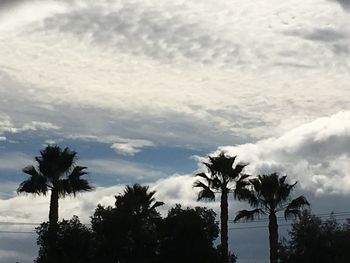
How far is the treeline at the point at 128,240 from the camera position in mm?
58125

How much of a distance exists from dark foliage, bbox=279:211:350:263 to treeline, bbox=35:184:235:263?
7.19 meters

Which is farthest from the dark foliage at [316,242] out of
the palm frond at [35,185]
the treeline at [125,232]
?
the palm frond at [35,185]

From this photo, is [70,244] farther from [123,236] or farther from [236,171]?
[236,171]

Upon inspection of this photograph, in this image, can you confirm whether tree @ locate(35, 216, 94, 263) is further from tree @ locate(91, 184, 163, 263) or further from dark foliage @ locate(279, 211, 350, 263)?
dark foliage @ locate(279, 211, 350, 263)

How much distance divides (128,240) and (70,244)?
4.04 m

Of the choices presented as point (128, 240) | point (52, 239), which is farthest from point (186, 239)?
point (52, 239)

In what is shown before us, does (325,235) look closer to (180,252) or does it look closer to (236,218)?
(180,252)

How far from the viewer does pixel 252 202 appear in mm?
66250

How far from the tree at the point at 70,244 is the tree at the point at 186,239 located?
5.26 m

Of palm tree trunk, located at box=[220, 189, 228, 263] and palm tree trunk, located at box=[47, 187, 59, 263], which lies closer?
palm tree trunk, located at box=[47, 187, 59, 263]

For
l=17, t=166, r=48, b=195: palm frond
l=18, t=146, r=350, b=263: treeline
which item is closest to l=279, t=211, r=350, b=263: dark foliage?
l=18, t=146, r=350, b=263: treeline

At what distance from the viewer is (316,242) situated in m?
52.4

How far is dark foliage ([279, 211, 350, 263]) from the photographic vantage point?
51756 millimetres

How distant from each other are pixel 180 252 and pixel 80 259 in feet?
22.8
